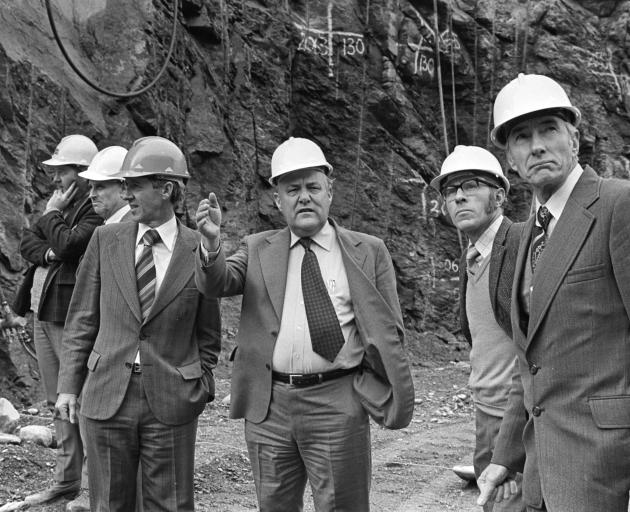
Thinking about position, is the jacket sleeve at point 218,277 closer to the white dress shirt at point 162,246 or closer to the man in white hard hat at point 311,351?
the man in white hard hat at point 311,351

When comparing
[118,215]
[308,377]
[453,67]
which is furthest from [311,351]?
[453,67]

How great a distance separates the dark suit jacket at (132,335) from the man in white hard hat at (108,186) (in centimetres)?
115

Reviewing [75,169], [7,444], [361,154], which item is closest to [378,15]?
[361,154]

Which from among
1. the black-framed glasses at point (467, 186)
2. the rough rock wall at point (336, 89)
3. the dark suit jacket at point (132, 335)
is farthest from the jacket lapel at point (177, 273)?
the rough rock wall at point (336, 89)

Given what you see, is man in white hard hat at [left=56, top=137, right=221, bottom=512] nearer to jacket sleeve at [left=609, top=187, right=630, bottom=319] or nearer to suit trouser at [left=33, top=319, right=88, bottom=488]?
suit trouser at [left=33, top=319, right=88, bottom=488]

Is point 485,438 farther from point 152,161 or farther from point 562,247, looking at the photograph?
point 152,161

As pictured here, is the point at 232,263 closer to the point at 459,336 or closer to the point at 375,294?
the point at 375,294

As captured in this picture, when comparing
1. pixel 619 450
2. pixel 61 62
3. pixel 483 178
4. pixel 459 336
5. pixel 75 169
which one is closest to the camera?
pixel 619 450

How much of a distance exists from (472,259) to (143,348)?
1.77 metres

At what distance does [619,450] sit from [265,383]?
1.67 metres

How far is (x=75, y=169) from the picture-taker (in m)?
5.84

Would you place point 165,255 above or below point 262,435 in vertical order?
above

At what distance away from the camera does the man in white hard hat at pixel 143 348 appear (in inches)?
148

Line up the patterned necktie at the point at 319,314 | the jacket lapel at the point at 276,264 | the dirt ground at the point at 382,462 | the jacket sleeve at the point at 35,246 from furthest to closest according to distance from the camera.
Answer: the dirt ground at the point at 382,462 < the jacket sleeve at the point at 35,246 < the jacket lapel at the point at 276,264 < the patterned necktie at the point at 319,314
